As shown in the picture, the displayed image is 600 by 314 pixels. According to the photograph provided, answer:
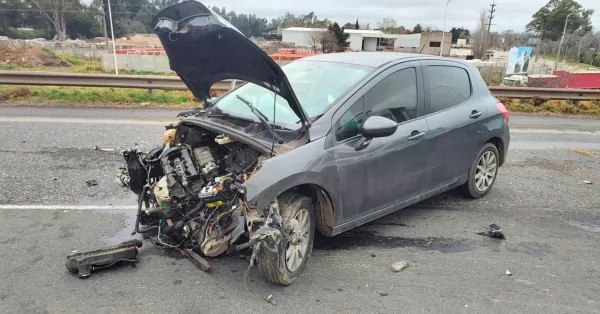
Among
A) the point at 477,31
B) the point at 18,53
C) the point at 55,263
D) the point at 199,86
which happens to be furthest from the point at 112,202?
the point at 477,31

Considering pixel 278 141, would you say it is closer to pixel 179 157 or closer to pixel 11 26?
pixel 179 157

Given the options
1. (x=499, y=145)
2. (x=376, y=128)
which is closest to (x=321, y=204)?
(x=376, y=128)

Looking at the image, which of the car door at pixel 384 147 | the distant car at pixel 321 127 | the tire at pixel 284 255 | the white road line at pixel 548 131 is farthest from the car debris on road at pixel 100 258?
the white road line at pixel 548 131

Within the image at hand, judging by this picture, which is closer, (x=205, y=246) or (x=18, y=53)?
(x=205, y=246)

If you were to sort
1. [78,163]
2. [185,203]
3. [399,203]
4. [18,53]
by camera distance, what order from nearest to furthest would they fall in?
[185,203], [399,203], [78,163], [18,53]

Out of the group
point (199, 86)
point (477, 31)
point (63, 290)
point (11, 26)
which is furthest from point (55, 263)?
point (11, 26)

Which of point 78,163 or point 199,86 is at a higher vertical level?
point 199,86

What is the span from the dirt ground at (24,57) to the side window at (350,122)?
115 ft

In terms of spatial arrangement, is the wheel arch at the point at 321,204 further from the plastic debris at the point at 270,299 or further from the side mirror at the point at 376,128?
the plastic debris at the point at 270,299

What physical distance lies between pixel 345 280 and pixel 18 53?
3799 centimetres

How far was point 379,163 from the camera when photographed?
→ 3980mm

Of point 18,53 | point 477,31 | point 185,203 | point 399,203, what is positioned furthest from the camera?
point 477,31

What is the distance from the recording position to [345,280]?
11.6ft

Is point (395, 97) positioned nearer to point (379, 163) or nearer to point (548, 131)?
point (379, 163)
